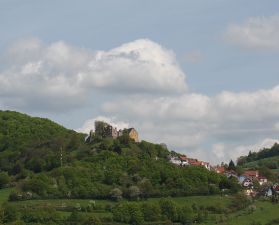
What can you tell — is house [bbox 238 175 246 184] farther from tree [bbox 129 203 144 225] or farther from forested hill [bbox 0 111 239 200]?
tree [bbox 129 203 144 225]

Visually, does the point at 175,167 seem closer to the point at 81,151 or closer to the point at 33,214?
the point at 81,151

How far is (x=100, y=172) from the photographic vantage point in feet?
483

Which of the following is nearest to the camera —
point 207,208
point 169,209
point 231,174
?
point 169,209

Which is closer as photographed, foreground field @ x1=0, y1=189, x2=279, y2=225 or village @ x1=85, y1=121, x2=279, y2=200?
foreground field @ x1=0, y1=189, x2=279, y2=225

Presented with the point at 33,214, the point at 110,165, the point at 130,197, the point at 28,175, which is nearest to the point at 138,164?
the point at 110,165

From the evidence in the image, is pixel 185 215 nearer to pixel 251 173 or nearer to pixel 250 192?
pixel 250 192

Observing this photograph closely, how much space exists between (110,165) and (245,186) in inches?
1166

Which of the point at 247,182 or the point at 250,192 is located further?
the point at 247,182

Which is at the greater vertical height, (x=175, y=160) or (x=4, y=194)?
(x=175, y=160)

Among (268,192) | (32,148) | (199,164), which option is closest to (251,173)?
(199,164)

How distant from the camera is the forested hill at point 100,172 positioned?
137 m

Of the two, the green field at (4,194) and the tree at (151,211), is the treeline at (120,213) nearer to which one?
the tree at (151,211)

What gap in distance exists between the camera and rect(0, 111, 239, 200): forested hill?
13700cm

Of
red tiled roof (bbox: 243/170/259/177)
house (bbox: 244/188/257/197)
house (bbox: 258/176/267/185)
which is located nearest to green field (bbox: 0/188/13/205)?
house (bbox: 244/188/257/197)
